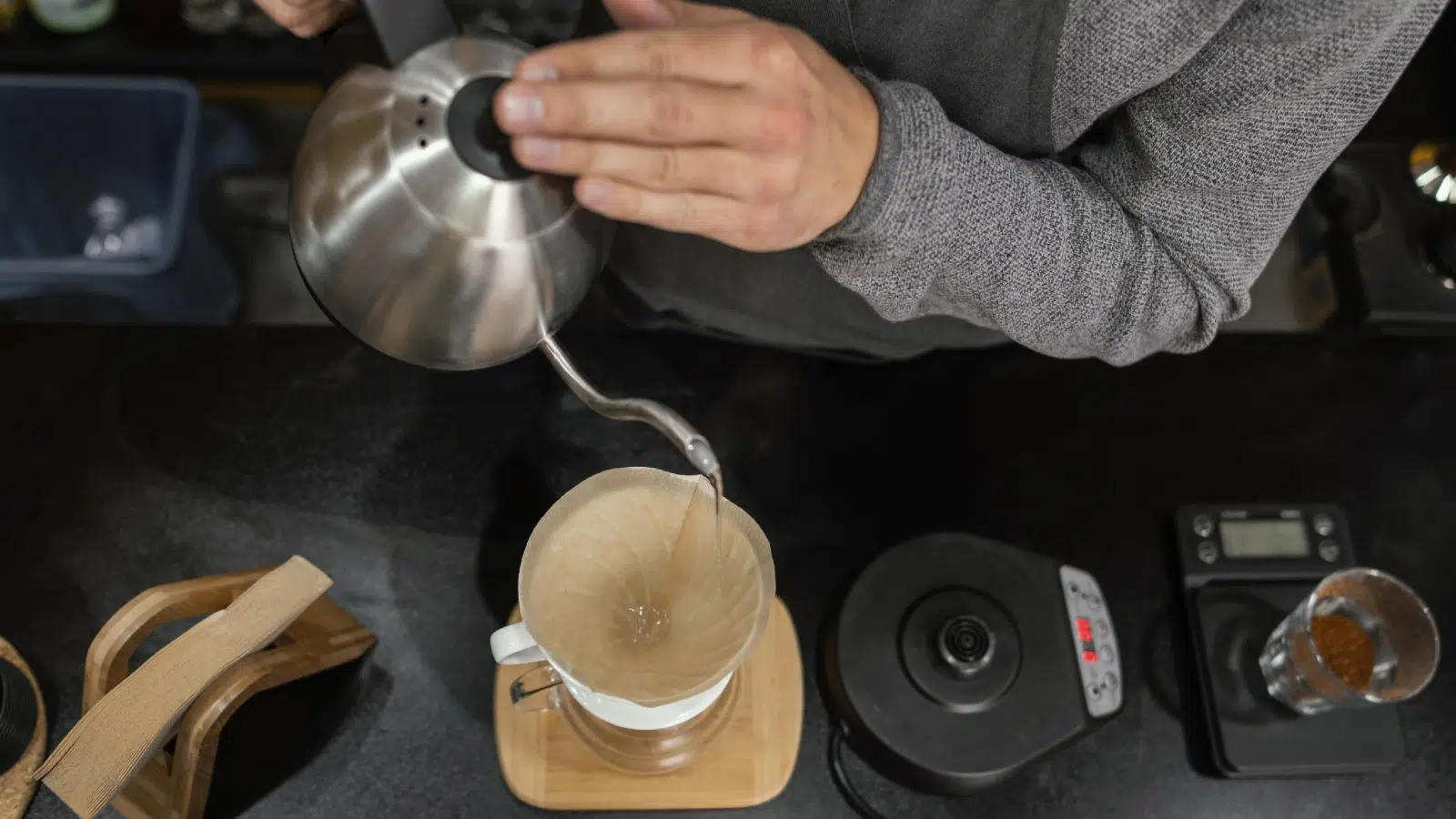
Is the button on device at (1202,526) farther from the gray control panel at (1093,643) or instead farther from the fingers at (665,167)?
the fingers at (665,167)

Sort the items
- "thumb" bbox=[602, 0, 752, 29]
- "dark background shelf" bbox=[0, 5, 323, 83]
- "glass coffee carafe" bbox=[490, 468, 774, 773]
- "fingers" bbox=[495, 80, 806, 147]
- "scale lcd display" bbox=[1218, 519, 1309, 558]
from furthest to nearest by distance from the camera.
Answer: "dark background shelf" bbox=[0, 5, 323, 83] → "scale lcd display" bbox=[1218, 519, 1309, 558] → "glass coffee carafe" bbox=[490, 468, 774, 773] → "thumb" bbox=[602, 0, 752, 29] → "fingers" bbox=[495, 80, 806, 147]

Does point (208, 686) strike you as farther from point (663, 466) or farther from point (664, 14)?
point (664, 14)

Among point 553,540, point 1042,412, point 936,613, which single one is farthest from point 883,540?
point 553,540

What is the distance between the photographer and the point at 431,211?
515 mm

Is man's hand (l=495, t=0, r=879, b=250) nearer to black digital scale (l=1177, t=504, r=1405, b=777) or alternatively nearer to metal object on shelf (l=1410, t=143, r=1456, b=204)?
black digital scale (l=1177, t=504, r=1405, b=777)

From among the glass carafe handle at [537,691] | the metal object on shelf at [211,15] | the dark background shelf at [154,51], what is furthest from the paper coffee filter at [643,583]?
the metal object on shelf at [211,15]

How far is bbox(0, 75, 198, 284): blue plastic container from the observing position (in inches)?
43.1

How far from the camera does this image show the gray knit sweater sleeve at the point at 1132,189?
0.62 m

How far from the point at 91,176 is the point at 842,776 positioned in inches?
45.5

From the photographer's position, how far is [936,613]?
85 cm

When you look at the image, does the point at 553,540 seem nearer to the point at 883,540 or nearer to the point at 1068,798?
the point at 883,540

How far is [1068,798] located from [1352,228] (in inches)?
29.7

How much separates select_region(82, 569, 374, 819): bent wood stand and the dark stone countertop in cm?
7

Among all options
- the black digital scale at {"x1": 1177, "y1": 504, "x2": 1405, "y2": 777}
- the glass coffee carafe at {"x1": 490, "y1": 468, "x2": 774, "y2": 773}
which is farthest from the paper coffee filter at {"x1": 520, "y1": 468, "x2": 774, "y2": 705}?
the black digital scale at {"x1": 1177, "y1": 504, "x2": 1405, "y2": 777}
